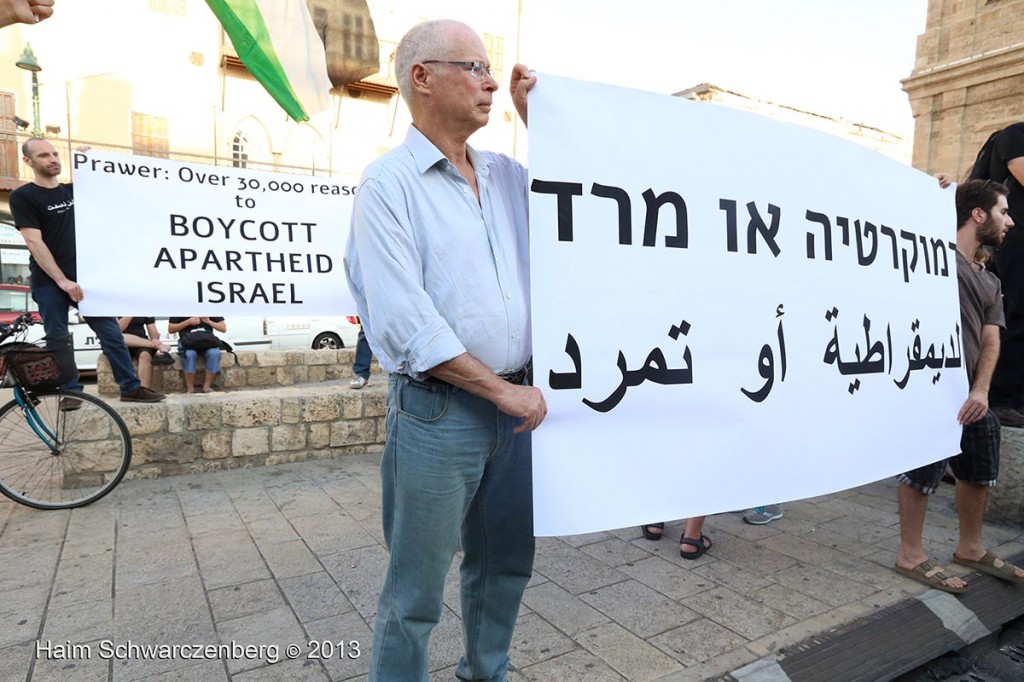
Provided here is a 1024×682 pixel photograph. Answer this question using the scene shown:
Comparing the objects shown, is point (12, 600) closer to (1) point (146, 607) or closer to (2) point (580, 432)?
(1) point (146, 607)

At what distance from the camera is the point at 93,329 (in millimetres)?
4445

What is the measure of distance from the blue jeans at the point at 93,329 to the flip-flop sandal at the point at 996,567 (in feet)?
17.6

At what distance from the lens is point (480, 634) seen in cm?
195

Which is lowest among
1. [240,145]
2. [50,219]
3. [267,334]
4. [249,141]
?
[267,334]

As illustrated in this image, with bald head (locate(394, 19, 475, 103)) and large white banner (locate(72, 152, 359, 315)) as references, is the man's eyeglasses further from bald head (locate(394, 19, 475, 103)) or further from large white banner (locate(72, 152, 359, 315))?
large white banner (locate(72, 152, 359, 315))

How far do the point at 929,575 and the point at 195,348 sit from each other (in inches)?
230

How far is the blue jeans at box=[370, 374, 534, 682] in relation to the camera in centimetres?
167

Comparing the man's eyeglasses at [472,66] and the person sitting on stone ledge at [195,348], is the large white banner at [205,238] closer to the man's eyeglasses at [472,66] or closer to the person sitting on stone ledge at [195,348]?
the person sitting on stone ledge at [195,348]

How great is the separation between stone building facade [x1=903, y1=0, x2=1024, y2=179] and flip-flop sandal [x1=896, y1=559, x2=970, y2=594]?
52.0 feet

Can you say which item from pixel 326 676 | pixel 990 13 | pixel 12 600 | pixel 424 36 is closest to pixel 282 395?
pixel 12 600

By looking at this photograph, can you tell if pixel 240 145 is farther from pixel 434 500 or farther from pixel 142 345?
pixel 434 500

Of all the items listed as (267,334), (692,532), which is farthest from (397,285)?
(267,334)

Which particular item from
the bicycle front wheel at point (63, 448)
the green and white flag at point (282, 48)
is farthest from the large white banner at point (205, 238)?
the green and white flag at point (282, 48)

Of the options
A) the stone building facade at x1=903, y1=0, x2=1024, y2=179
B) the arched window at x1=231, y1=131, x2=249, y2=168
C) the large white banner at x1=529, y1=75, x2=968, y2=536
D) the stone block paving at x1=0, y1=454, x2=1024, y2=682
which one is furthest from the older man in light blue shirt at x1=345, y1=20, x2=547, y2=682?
the arched window at x1=231, y1=131, x2=249, y2=168
